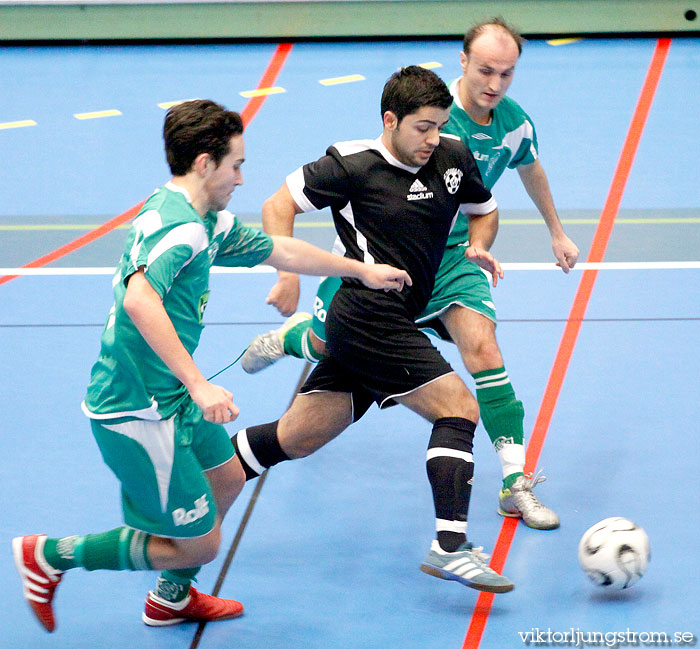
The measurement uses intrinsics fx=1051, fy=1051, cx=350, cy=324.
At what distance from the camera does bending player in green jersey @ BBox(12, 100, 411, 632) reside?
287 centimetres

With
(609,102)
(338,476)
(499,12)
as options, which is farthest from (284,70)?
(338,476)

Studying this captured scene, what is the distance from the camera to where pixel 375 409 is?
5059 millimetres

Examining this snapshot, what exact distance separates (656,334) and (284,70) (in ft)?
19.5

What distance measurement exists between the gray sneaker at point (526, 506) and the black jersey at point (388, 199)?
832mm

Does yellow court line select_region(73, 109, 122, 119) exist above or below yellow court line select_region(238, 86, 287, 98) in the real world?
below

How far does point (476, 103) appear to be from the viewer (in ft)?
14.2

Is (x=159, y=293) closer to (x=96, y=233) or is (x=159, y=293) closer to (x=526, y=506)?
(x=526, y=506)

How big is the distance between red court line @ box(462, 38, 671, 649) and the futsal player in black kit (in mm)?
228

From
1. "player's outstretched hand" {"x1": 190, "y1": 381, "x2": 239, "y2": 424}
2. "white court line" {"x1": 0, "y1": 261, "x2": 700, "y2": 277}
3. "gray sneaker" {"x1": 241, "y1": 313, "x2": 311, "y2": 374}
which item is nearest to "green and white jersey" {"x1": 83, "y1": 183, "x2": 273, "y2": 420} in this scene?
"player's outstretched hand" {"x1": 190, "y1": 381, "x2": 239, "y2": 424}

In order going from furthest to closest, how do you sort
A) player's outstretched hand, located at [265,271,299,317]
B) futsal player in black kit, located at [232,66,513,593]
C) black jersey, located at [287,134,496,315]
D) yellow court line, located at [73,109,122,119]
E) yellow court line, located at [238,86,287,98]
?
yellow court line, located at [238,86,287,98], yellow court line, located at [73,109,122,119], black jersey, located at [287,134,496,315], player's outstretched hand, located at [265,271,299,317], futsal player in black kit, located at [232,66,513,593]

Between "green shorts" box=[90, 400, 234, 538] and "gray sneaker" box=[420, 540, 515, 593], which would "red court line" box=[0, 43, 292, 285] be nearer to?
"green shorts" box=[90, 400, 234, 538]

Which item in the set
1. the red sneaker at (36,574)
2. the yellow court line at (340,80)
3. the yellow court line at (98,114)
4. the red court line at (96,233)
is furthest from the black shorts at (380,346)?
the yellow court line at (340,80)

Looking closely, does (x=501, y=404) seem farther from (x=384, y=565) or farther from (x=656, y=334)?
(x=656, y=334)

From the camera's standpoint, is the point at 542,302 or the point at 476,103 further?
the point at 542,302
